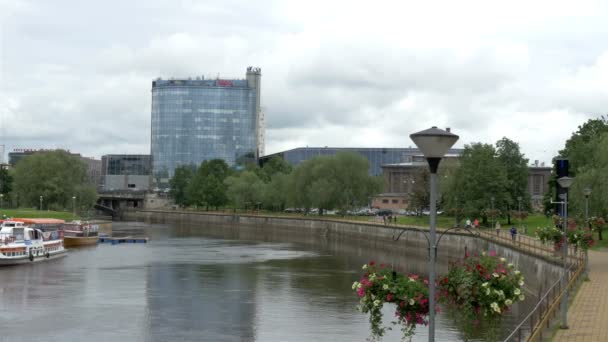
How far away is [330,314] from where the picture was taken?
49.9 metres

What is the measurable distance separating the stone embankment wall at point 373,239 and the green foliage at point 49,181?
105ft

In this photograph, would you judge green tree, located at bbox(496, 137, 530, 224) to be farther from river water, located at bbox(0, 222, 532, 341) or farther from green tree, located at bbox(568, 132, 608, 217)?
green tree, located at bbox(568, 132, 608, 217)

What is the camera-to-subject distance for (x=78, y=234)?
116 meters

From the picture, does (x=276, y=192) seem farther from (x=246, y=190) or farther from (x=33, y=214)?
(x=33, y=214)

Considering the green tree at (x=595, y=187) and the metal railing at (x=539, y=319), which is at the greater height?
the green tree at (x=595, y=187)

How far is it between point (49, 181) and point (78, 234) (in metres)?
38.8

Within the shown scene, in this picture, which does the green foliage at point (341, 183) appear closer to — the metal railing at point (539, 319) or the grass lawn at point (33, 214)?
the grass lawn at point (33, 214)

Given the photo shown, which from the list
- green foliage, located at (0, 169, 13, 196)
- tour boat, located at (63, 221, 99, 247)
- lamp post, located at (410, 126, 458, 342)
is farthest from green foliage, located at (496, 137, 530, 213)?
green foliage, located at (0, 169, 13, 196)

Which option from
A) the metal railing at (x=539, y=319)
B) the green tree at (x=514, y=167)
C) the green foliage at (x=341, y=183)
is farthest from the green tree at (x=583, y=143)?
the metal railing at (x=539, y=319)

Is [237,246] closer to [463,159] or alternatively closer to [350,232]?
[350,232]

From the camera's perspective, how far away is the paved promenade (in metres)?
28.6

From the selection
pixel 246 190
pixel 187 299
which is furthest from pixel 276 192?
pixel 187 299

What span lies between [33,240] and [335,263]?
34277 mm

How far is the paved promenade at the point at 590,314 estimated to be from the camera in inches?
1127
